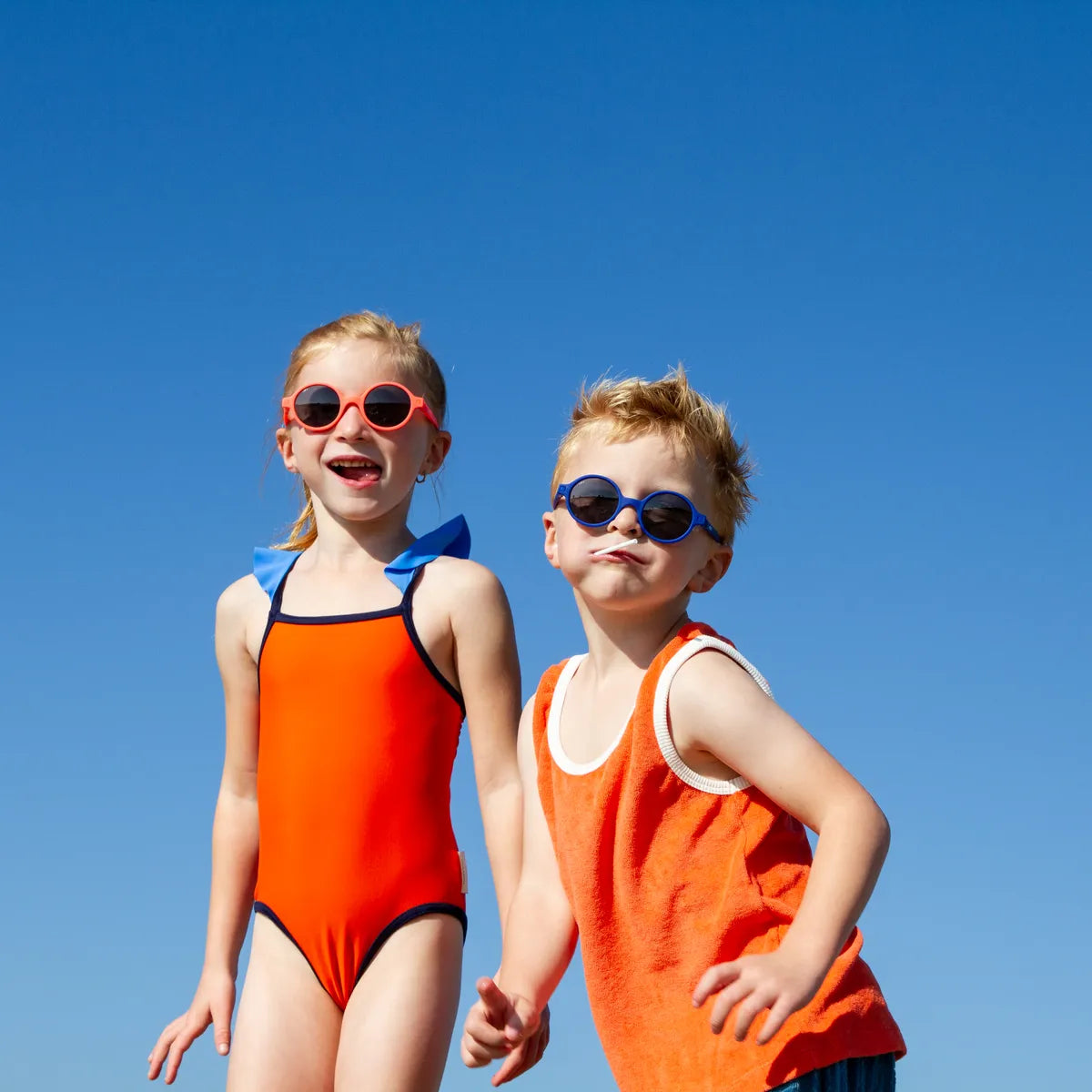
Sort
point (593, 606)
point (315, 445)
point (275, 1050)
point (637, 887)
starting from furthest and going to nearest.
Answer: point (315, 445) < point (275, 1050) < point (593, 606) < point (637, 887)

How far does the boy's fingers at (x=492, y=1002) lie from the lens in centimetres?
389

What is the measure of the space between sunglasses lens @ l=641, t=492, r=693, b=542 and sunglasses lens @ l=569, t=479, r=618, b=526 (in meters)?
0.09

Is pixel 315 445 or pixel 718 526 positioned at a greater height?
pixel 315 445

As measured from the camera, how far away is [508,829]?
196 inches

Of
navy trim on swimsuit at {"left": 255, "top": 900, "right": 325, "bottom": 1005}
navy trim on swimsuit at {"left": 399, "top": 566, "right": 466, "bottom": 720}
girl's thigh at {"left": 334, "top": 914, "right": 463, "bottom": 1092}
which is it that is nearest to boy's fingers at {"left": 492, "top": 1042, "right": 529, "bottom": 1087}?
girl's thigh at {"left": 334, "top": 914, "right": 463, "bottom": 1092}

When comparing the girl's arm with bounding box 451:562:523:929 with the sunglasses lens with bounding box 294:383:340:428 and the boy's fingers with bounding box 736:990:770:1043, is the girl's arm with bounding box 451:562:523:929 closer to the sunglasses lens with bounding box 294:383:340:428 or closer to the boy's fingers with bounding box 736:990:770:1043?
the sunglasses lens with bounding box 294:383:340:428

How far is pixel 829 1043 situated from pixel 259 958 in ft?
6.67

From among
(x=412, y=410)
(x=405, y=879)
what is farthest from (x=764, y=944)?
(x=412, y=410)

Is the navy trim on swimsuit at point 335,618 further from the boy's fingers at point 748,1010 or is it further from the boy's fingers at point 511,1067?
the boy's fingers at point 748,1010

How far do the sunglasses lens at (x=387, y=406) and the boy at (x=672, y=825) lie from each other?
93cm

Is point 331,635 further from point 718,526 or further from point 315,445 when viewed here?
point 718,526

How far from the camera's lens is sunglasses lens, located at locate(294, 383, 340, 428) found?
5250 mm

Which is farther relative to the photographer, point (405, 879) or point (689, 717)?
point (405, 879)

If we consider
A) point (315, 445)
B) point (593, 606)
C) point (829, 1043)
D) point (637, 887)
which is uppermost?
point (315, 445)
